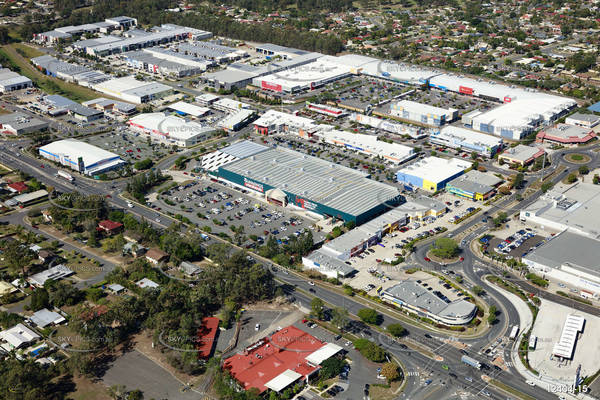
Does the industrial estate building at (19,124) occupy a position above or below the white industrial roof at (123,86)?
below

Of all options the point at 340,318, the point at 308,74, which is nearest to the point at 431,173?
the point at 340,318

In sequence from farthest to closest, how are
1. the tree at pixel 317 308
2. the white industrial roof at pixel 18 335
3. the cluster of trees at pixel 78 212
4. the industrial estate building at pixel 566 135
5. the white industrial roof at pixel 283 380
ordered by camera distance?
the industrial estate building at pixel 566 135, the cluster of trees at pixel 78 212, the tree at pixel 317 308, the white industrial roof at pixel 18 335, the white industrial roof at pixel 283 380

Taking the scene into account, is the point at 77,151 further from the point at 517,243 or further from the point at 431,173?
the point at 517,243

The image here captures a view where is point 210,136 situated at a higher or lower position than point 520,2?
lower

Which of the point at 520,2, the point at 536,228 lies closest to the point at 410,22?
the point at 520,2

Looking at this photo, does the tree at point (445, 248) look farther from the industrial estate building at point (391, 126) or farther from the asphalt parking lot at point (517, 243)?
the industrial estate building at point (391, 126)

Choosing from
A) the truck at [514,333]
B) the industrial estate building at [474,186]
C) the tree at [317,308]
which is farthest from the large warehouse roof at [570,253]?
the tree at [317,308]

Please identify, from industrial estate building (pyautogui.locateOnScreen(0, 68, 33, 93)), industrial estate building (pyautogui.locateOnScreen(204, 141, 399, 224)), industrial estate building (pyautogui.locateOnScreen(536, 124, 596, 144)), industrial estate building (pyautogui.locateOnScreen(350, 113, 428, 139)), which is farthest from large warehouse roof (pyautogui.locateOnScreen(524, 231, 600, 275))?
industrial estate building (pyautogui.locateOnScreen(0, 68, 33, 93))

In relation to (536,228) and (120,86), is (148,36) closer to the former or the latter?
(120,86)
